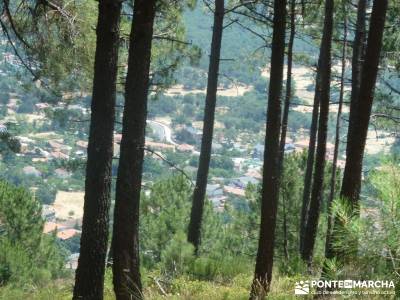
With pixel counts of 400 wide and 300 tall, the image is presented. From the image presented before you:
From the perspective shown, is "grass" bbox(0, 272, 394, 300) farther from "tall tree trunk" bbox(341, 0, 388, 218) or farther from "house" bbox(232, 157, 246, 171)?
"house" bbox(232, 157, 246, 171)

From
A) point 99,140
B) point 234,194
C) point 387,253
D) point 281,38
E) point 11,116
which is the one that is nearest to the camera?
point 387,253

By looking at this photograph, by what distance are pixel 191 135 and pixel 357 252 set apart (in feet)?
352

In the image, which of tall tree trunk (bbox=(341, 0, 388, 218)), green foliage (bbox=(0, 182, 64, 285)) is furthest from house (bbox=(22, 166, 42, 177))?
tall tree trunk (bbox=(341, 0, 388, 218))

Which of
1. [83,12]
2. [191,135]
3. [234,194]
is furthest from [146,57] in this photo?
[191,135]

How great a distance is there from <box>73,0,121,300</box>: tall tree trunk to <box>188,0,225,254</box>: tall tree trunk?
16.5 ft

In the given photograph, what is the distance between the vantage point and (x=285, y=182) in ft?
54.4

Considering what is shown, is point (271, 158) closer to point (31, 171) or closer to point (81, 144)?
point (31, 171)

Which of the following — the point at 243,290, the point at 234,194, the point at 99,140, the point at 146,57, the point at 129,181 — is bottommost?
the point at 234,194

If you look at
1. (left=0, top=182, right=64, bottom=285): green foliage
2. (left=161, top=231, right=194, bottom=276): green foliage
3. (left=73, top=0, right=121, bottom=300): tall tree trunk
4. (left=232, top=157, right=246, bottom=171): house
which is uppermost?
(left=73, top=0, right=121, bottom=300): tall tree trunk

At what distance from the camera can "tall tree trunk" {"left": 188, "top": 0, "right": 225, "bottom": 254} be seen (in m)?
10.5

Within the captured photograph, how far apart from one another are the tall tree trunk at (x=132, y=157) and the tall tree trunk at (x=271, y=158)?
1276 mm

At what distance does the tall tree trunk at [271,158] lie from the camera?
5.75m

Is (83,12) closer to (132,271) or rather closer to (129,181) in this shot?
(129,181)

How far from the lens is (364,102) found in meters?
5.54
